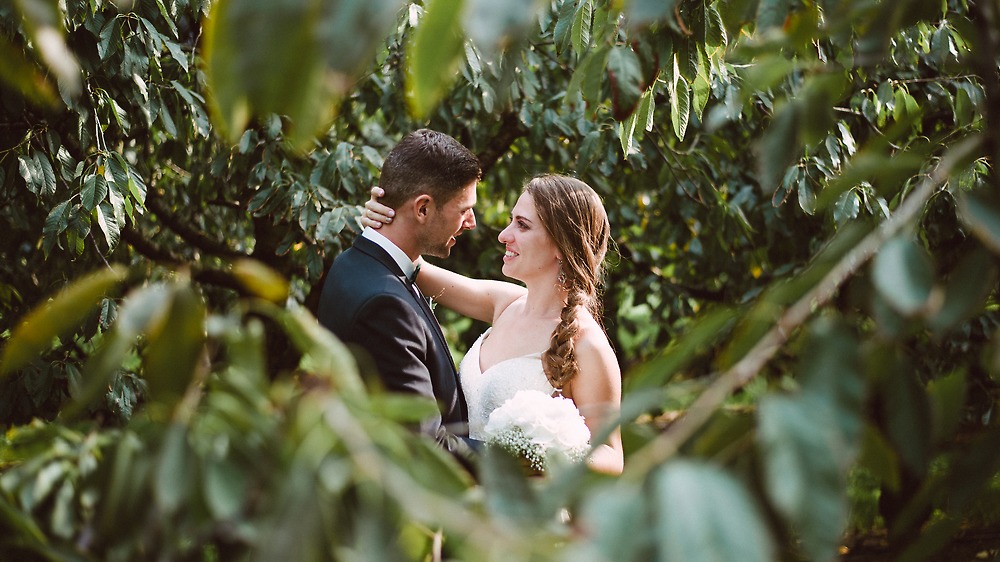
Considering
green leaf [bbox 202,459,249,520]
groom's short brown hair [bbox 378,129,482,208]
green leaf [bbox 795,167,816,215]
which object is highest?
green leaf [bbox 202,459,249,520]

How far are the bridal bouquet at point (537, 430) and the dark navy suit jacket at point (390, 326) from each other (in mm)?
144

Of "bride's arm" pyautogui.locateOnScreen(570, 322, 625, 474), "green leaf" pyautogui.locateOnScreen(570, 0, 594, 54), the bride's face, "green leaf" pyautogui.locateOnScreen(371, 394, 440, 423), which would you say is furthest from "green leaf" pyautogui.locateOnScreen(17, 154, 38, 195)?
"green leaf" pyautogui.locateOnScreen(371, 394, 440, 423)

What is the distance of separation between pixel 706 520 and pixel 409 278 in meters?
2.50

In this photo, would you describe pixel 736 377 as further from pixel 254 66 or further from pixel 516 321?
pixel 516 321

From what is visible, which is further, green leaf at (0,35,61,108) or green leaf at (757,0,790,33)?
green leaf at (757,0,790,33)

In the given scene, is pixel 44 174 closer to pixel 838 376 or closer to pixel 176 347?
pixel 176 347

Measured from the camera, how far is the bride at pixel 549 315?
309 centimetres

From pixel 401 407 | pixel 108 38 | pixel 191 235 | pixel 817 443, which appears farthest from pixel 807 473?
pixel 191 235

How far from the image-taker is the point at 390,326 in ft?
8.71

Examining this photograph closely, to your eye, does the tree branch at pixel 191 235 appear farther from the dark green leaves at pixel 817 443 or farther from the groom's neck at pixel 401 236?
the dark green leaves at pixel 817 443

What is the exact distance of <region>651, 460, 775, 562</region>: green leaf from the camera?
0.57m

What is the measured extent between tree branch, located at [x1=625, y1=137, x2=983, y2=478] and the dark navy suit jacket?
67.0 inches

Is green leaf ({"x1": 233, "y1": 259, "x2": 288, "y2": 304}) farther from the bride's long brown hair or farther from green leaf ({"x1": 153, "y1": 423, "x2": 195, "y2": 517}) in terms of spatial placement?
the bride's long brown hair

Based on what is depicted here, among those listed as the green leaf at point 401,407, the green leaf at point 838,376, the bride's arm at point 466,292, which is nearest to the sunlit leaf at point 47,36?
the green leaf at point 401,407
